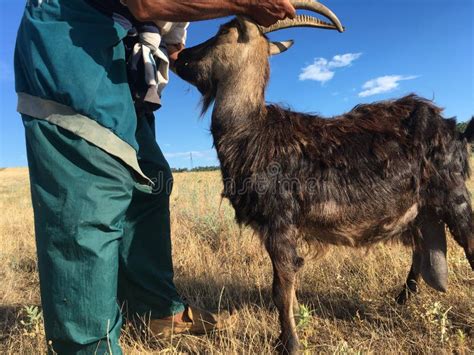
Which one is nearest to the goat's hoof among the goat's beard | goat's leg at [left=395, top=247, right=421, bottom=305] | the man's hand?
goat's leg at [left=395, top=247, right=421, bottom=305]

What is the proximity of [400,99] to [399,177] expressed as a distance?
2.81 ft

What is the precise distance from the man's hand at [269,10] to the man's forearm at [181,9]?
83 mm

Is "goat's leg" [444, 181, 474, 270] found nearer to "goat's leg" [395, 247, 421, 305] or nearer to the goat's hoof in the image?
"goat's leg" [395, 247, 421, 305]

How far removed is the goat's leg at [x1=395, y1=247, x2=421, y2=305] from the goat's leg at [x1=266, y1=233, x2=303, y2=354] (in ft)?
4.52

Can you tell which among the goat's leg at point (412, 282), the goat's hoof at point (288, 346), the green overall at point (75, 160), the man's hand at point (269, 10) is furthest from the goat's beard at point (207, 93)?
the goat's leg at point (412, 282)

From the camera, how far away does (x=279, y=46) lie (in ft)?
11.8

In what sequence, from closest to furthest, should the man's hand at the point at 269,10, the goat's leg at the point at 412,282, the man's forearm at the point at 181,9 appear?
the man's forearm at the point at 181,9
the man's hand at the point at 269,10
the goat's leg at the point at 412,282

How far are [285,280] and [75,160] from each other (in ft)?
5.52

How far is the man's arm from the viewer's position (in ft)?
7.68

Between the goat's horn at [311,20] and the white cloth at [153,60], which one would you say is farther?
the goat's horn at [311,20]

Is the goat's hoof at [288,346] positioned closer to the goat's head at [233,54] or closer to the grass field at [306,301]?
the grass field at [306,301]

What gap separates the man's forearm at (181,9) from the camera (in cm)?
233

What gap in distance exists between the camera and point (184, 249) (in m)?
5.46

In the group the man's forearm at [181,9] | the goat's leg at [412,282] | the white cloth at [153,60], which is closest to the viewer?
the man's forearm at [181,9]
